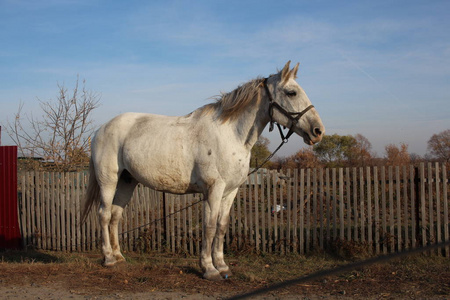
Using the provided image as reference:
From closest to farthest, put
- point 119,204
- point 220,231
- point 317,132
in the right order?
point 317,132, point 220,231, point 119,204

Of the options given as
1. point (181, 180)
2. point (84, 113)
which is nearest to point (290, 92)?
point (181, 180)

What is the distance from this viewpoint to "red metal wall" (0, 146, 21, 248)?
912 cm

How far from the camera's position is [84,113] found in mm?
12672

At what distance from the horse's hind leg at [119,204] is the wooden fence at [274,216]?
1.00m

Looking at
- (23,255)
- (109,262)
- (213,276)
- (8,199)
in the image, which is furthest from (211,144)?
(8,199)

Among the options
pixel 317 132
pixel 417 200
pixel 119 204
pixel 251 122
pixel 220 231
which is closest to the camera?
pixel 317 132

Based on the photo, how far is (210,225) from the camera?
5.11 metres

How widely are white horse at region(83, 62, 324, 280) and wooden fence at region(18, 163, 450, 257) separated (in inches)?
49.6

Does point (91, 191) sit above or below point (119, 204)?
above

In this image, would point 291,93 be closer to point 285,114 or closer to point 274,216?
point 285,114

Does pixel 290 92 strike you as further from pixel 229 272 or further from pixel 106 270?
pixel 106 270

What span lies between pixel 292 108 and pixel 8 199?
7.50 m

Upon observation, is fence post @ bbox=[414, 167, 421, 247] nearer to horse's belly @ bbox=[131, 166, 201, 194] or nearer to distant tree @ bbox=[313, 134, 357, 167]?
horse's belly @ bbox=[131, 166, 201, 194]

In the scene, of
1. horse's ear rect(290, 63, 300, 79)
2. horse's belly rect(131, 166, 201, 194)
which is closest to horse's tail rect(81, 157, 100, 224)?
horse's belly rect(131, 166, 201, 194)
